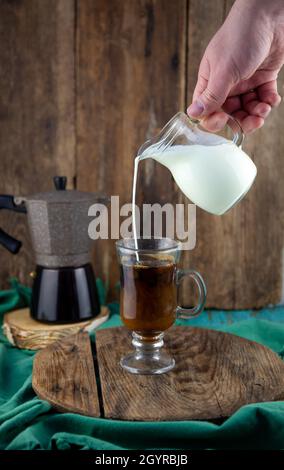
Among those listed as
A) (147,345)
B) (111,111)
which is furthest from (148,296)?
(111,111)

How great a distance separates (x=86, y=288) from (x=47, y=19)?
3.06 ft

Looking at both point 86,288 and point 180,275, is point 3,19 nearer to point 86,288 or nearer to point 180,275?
point 86,288

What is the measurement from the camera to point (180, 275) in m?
1.54

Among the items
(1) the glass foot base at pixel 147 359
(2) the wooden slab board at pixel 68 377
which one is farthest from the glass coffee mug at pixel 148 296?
(2) the wooden slab board at pixel 68 377

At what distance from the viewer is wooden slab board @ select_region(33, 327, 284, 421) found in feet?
4.08

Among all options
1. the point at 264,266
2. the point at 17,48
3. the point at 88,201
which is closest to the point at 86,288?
the point at 88,201

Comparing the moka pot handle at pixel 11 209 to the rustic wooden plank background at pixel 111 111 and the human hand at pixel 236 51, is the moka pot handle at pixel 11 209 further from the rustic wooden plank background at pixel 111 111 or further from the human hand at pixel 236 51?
the human hand at pixel 236 51

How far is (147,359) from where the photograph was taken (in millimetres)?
1489

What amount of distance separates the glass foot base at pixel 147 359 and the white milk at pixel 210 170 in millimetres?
364

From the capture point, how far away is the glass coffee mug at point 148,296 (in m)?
1.43

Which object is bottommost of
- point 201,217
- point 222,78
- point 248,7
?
point 201,217

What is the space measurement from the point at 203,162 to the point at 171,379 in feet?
1.55

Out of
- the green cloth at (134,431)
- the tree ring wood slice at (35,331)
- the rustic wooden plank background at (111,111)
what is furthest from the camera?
the rustic wooden plank background at (111,111)
